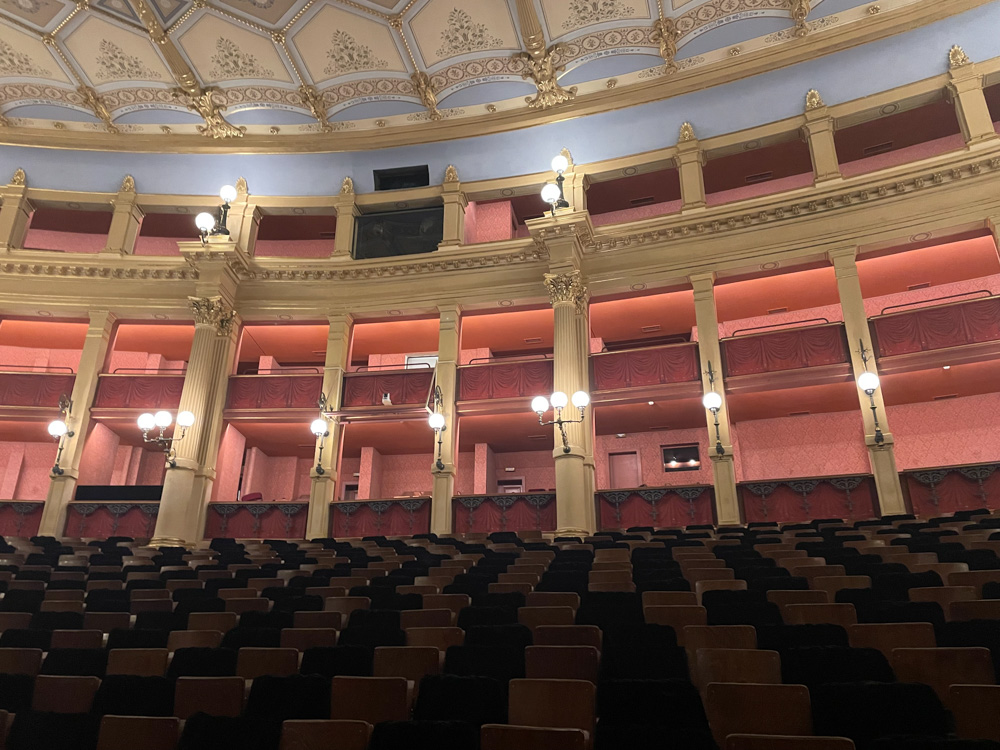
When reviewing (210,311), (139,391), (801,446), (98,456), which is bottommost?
(98,456)

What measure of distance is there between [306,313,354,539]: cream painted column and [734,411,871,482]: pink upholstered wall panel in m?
9.15

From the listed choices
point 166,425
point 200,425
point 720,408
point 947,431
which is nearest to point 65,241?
point 200,425

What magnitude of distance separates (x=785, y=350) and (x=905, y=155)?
6.17 m

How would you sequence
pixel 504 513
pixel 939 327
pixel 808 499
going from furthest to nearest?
pixel 504 513
pixel 939 327
pixel 808 499

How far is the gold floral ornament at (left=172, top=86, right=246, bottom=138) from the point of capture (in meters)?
16.2

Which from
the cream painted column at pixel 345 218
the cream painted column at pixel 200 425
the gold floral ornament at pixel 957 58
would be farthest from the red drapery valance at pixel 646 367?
the cream painted column at pixel 200 425

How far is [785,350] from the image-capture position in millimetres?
13812

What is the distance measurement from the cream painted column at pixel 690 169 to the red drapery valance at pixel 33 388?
46.6ft

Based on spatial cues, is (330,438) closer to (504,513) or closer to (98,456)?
(504,513)

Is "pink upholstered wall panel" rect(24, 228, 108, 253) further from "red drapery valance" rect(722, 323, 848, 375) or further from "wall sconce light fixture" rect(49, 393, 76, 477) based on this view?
"red drapery valance" rect(722, 323, 848, 375)

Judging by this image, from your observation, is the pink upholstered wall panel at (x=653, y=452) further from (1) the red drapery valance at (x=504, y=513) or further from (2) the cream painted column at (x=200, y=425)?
(2) the cream painted column at (x=200, y=425)

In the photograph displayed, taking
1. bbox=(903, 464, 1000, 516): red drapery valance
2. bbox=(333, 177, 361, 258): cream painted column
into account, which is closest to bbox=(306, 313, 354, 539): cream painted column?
bbox=(333, 177, 361, 258): cream painted column

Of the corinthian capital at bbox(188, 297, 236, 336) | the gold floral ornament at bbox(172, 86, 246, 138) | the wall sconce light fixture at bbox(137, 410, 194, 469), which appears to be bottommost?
the wall sconce light fixture at bbox(137, 410, 194, 469)

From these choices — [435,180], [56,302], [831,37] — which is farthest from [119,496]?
[831,37]
